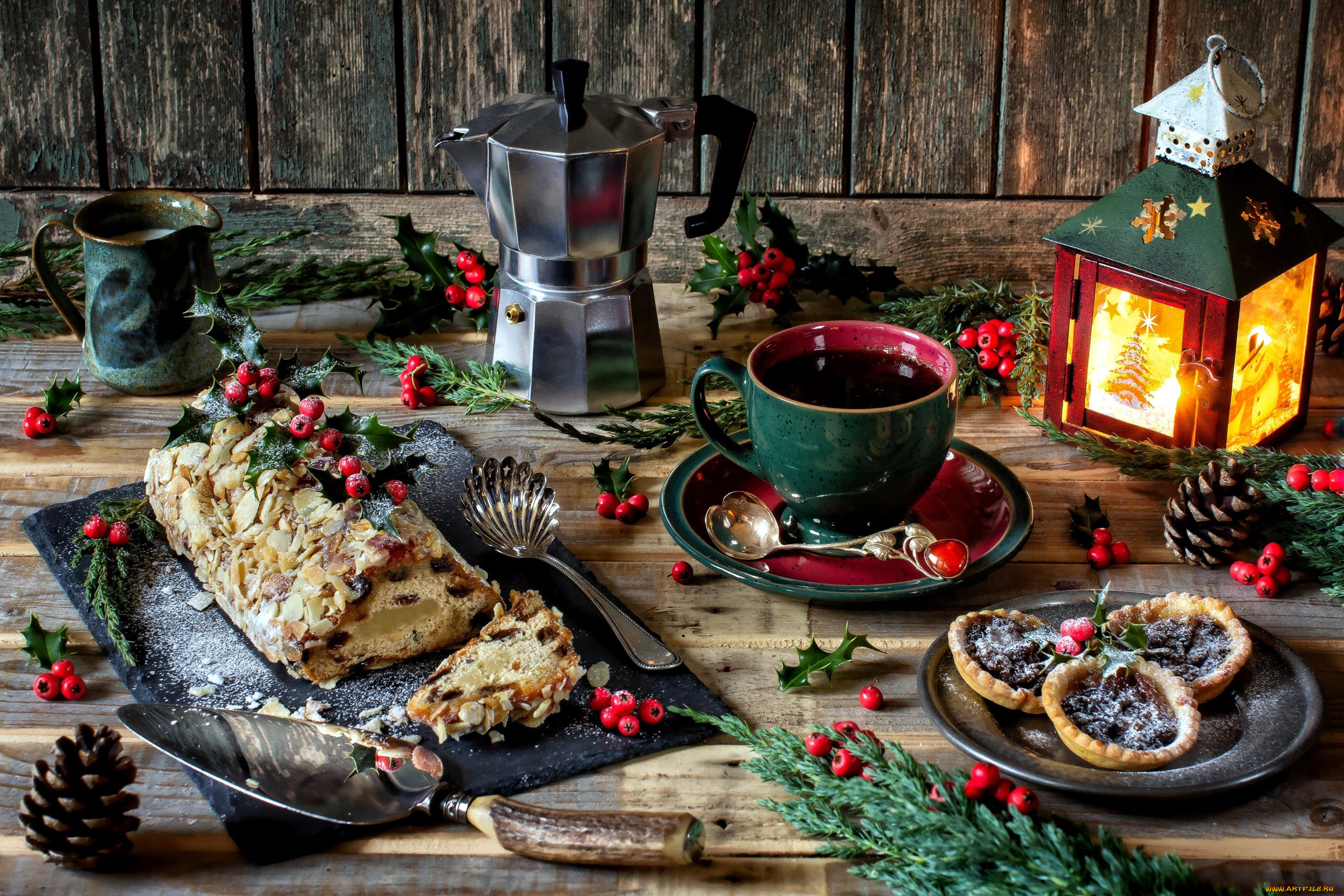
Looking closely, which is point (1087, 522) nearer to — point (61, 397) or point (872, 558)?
point (872, 558)

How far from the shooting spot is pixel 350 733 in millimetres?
789

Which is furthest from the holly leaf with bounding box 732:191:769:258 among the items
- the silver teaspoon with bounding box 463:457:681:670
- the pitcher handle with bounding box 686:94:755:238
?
the silver teaspoon with bounding box 463:457:681:670

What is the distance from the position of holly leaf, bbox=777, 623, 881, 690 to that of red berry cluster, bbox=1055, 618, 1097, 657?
0.13 metres

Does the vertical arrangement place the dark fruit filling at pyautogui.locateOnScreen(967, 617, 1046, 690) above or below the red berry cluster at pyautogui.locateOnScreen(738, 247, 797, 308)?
below

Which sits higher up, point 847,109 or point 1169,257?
point 847,109

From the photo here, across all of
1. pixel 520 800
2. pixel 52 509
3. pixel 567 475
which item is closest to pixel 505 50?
pixel 567 475

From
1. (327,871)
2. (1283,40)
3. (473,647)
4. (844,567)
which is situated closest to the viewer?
(327,871)

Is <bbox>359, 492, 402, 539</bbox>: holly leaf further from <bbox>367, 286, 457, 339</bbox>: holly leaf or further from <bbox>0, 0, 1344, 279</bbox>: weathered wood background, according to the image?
<bbox>0, 0, 1344, 279</bbox>: weathered wood background

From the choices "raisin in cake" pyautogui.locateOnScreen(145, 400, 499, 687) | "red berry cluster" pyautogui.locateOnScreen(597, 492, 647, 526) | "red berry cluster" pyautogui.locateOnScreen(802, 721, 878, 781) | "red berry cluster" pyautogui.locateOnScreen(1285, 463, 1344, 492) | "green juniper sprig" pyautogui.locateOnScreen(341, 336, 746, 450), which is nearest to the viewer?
"red berry cluster" pyautogui.locateOnScreen(802, 721, 878, 781)

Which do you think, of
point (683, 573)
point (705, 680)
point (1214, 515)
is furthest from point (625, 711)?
point (1214, 515)

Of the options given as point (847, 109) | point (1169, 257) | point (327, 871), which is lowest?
point (327, 871)

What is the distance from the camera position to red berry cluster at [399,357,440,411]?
49.9 inches

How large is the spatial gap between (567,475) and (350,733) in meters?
0.42

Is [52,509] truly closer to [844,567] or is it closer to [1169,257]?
[844,567]
